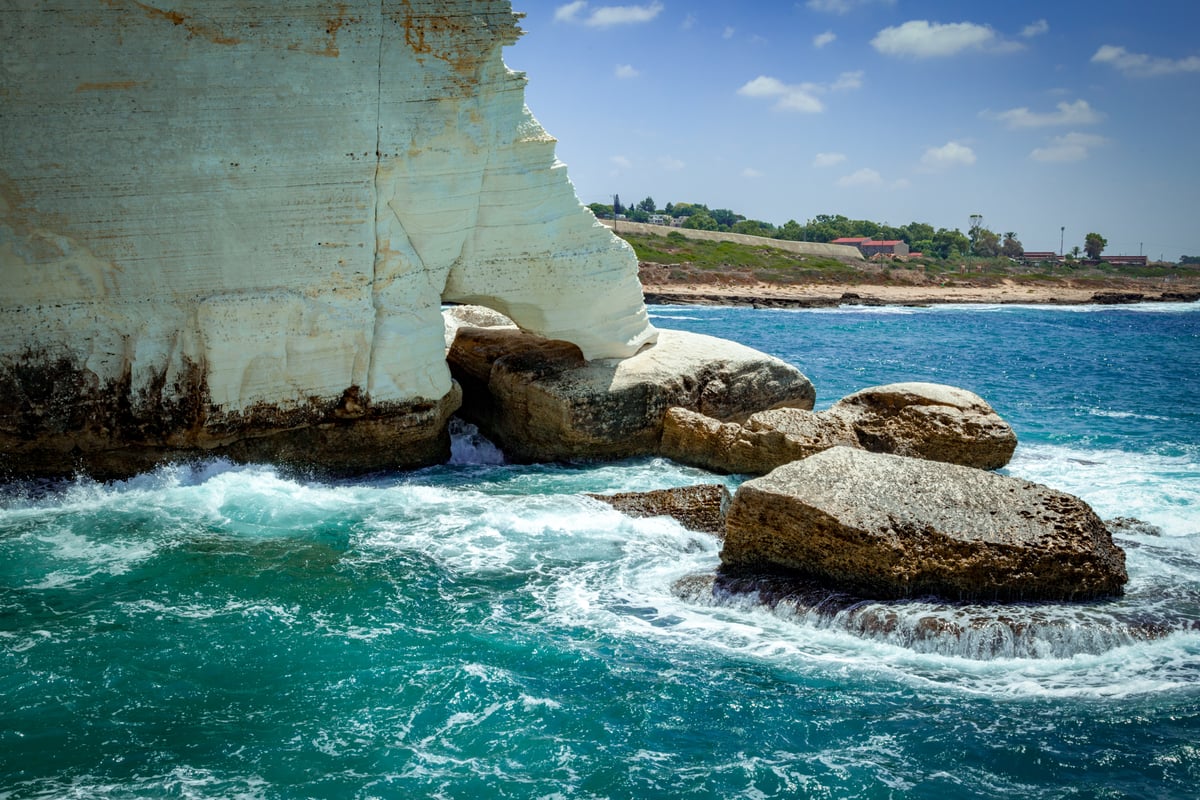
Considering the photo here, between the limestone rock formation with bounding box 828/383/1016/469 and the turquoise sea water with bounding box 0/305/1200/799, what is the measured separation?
6.14ft

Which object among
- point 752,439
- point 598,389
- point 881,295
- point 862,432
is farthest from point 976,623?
point 881,295

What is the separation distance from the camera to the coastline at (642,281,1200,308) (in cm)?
5522

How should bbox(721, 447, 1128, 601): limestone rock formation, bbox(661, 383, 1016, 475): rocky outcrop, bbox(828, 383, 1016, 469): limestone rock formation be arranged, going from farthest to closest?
bbox(828, 383, 1016, 469): limestone rock formation, bbox(661, 383, 1016, 475): rocky outcrop, bbox(721, 447, 1128, 601): limestone rock formation

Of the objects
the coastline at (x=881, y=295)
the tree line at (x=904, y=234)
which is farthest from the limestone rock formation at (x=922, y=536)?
the tree line at (x=904, y=234)

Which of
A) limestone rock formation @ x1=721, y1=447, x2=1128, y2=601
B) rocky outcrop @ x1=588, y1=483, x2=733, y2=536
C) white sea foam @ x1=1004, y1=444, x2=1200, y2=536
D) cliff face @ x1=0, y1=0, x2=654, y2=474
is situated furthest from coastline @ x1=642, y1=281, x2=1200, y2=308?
limestone rock formation @ x1=721, y1=447, x2=1128, y2=601

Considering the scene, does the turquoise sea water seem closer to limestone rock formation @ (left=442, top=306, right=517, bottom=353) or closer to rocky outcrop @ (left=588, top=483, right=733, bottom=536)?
rocky outcrop @ (left=588, top=483, right=733, bottom=536)

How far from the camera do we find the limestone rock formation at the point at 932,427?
13.9 metres

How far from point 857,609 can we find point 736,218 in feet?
511

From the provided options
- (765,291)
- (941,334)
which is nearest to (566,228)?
(941,334)

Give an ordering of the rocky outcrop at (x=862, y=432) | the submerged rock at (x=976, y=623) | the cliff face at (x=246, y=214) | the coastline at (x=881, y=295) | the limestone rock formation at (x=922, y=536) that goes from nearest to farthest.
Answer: the submerged rock at (x=976, y=623)
the limestone rock formation at (x=922, y=536)
the cliff face at (x=246, y=214)
the rocky outcrop at (x=862, y=432)
the coastline at (x=881, y=295)

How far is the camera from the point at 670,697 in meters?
7.42

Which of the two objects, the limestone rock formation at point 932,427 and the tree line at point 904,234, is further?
the tree line at point 904,234

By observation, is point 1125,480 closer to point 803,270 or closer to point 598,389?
point 598,389

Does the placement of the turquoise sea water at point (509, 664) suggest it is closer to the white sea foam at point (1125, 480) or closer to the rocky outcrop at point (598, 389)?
the white sea foam at point (1125, 480)
